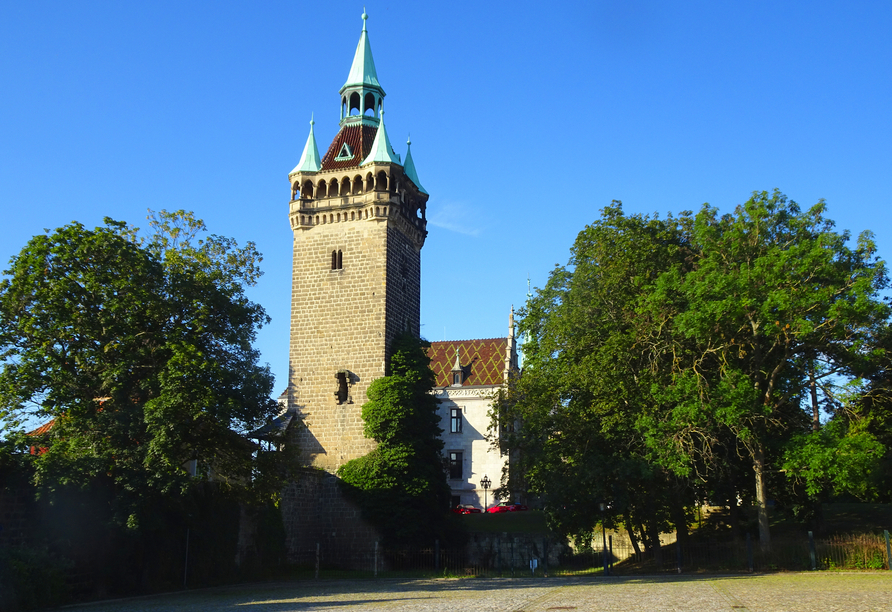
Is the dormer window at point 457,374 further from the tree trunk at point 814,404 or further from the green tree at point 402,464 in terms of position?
the tree trunk at point 814,404

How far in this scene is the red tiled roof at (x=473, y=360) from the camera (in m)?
58.4

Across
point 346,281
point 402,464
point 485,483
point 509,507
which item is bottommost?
point 509,507

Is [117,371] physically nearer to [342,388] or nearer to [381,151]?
[342,388]

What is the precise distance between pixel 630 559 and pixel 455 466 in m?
23.0

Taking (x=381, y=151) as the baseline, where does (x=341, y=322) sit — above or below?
below

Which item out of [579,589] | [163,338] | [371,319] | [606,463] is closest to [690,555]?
[606,463]

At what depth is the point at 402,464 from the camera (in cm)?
3403

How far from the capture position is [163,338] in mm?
24359

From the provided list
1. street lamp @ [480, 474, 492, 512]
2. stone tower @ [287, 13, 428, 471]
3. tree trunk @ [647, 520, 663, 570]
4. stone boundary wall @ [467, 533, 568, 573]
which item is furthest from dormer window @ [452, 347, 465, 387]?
tree trunk @ [647, 520, 663, 570]

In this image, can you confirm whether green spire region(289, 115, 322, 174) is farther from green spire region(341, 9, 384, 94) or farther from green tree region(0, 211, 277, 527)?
green tree region(0, 211, 277, 527)

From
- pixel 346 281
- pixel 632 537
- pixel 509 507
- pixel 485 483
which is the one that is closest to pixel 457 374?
pixel 485 483

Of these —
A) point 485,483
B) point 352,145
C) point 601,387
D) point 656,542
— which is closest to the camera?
point 601,387

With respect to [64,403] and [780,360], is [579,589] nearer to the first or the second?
[780,360]

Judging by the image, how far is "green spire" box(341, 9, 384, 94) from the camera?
140ft
